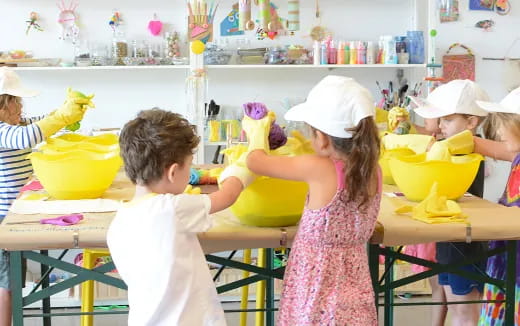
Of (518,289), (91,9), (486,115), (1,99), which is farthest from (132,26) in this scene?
(518,289)

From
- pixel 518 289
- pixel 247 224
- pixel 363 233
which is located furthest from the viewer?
pixel 518 289

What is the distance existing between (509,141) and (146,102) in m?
2.17

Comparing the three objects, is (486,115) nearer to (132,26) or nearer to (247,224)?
(247,224)

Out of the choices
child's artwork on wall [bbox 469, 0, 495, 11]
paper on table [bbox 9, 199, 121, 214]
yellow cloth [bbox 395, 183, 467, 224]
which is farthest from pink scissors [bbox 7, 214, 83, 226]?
child's artwork on wall [bbox 469, 0, 495, 11]

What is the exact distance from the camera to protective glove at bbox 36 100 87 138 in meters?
2.21

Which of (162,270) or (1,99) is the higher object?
(1,99)

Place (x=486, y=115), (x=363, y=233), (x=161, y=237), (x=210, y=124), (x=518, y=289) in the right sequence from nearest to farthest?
(x=161, y=237) < (x=363, y=233) < (x=518, y=289) < (x=486, y=115) < (x=210, y=124)

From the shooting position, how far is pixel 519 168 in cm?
223

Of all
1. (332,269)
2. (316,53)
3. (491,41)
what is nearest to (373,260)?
(332,269)

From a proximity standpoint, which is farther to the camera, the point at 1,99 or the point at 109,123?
the point at 109,123

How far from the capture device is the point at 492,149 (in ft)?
7.50

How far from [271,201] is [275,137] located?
16 cm

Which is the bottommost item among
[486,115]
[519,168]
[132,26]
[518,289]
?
[518,289]

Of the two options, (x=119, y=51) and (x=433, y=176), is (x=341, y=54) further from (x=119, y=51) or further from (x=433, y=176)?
(x=433, y=176)
